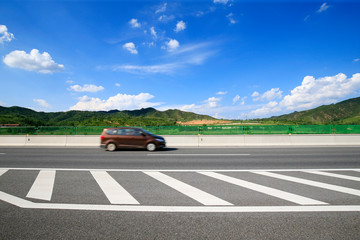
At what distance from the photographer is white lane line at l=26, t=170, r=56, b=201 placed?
442 cm

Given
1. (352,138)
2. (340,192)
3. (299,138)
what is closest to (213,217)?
(340,192)

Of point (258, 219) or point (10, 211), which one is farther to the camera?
point (10, 211)

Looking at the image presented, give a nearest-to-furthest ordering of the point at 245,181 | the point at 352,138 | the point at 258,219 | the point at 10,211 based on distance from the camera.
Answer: the point at 258,219, the point at 10,211, the point at 245,181, the point at 352,138

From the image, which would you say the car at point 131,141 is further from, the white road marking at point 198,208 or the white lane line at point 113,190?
the white road marking at point 198,208

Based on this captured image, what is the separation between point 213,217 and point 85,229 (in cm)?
209

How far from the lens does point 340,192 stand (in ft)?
15.0

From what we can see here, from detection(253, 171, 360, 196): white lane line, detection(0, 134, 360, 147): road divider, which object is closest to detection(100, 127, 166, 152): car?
detection(0, 134, 360, 147): road divider

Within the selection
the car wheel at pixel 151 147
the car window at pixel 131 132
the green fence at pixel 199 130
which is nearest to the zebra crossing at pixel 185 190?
Answer: the car wheel at pixel 151 147

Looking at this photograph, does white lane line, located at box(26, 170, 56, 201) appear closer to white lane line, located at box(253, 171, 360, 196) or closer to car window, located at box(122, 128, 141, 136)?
white lane line, located at box(253, 171, 360, 196)

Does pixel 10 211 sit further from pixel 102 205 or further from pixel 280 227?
pixel 280 227

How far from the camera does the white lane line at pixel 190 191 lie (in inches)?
159

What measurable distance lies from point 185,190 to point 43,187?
12.2 ft

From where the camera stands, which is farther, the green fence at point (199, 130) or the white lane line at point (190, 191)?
the green fence at point (199, 130)

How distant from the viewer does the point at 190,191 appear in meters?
4.68
